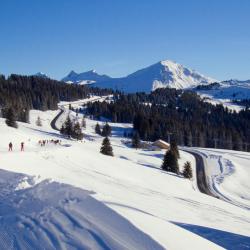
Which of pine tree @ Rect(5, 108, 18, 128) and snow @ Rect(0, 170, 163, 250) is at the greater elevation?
pine tree @ Rect(5, 108, 18, 128)

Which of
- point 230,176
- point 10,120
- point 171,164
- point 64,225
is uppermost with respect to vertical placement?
point 10,120

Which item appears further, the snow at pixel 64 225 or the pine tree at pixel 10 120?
the pine tree at pixel 10 120

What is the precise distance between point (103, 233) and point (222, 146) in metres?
133

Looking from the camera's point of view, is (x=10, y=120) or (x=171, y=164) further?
(x=10, y=120)

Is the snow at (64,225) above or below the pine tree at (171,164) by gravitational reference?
above

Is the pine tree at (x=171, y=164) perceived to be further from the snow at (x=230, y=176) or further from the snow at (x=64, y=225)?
the snow at (x=64, y=225)

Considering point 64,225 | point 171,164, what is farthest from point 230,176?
point 64,225

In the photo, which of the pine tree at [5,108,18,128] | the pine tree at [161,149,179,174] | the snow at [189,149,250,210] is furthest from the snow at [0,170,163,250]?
the pine tree at [5,108,18,128]

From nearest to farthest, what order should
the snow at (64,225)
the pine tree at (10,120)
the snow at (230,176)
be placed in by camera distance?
the snow at (64,225) → the snow at (230,176) → the pine tree at (10,120)

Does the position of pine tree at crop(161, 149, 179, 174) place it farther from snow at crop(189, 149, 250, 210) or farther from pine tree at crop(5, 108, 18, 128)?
pine tree at crop(5, 108, 18, 128)

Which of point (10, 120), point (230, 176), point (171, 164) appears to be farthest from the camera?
point (10, 120)

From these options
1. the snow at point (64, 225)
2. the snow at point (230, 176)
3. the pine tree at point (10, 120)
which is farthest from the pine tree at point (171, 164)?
the snow at point (64, 225)

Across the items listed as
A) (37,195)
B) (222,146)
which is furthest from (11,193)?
(222,146)

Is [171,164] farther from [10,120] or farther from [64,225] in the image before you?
[64,225]
